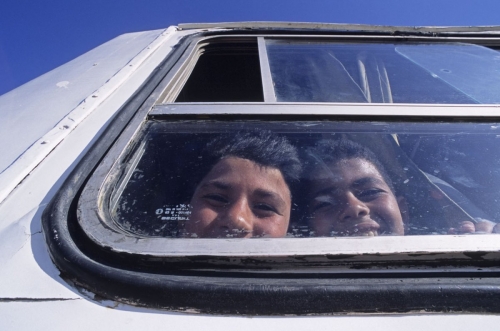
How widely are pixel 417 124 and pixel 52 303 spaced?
3.10 feet

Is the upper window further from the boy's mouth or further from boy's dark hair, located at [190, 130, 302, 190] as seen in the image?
the boy's mouth

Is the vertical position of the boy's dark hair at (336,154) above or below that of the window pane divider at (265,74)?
below

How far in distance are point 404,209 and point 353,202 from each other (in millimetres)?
104

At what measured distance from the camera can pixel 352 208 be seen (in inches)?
35.4

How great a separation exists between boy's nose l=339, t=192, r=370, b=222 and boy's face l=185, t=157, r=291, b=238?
0.11 metres

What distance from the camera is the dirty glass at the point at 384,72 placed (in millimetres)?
1509

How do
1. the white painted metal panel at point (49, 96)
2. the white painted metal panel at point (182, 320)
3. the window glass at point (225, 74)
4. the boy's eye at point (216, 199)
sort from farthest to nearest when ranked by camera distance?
the window glass at point (225, 74) < the white painted metal panel at point (49, 96) < the boy's eye at point (216, 199) < the white painted metal panel at point (182, 320)

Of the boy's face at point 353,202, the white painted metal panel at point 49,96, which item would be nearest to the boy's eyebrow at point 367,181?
the boy's face at point 353,202

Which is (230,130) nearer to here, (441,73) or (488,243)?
(488,243)

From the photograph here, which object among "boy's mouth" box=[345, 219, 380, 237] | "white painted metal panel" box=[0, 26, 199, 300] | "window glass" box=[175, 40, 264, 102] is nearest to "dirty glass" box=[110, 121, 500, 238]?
"boy's mouth" box=[345, 219, 380, 237]

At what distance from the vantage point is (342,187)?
0.95 meters

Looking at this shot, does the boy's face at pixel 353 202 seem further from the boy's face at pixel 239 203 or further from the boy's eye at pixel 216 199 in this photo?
the boy's eye at pixel 216 199

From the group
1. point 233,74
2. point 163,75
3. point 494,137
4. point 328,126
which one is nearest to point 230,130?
point 328,126

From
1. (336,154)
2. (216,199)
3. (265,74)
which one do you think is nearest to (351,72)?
(265,74)
